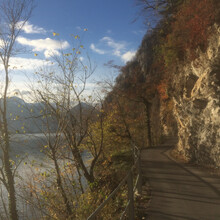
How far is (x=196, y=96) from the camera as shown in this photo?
10.5 metres

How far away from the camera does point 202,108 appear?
393 inches

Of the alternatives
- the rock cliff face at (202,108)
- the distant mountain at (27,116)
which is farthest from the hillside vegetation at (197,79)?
the distant mountain at (27,116)

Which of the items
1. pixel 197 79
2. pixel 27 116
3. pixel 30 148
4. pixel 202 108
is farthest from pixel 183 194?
pixel 30 148

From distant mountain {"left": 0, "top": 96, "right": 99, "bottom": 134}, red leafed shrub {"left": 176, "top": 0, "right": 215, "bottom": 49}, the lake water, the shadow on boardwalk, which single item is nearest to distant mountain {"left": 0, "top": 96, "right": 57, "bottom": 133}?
distant mountain {"left": 0, "top": 96, "right": 99, "bottom": 134}

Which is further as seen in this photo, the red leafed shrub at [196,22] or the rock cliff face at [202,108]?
the red leafed shrub at [196,22]

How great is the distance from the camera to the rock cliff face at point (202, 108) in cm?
900

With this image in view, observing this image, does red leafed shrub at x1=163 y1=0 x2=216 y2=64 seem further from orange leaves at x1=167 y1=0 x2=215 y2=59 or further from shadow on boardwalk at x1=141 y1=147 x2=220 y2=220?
shadow on boardwalk at x1=141 y1=147 x2=220 y2=220

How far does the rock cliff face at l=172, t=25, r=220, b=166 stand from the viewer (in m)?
9.00

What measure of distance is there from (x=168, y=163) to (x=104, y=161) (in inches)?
212

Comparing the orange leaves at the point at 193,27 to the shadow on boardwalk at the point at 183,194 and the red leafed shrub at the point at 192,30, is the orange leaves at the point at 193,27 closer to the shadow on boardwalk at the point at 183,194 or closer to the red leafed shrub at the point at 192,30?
the red leafed shrub at the point at 192,30

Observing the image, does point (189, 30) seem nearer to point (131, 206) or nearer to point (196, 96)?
point (196, 96)

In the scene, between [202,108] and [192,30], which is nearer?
[202,108]

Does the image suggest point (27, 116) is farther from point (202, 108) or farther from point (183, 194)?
point (202, 108)

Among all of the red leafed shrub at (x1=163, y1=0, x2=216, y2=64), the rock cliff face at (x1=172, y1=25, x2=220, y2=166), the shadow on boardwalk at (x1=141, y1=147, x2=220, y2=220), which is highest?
the red leafed shrub at (x1=163, y1=0, x2=216, y2=64)
